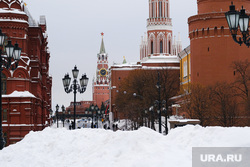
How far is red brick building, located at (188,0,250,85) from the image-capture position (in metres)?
57.3

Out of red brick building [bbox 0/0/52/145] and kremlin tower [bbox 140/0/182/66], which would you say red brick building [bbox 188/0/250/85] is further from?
kremlin tower [bbox 140/0/182/66]

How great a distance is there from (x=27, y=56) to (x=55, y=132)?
24952mm

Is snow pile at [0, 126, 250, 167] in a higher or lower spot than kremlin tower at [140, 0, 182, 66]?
lower

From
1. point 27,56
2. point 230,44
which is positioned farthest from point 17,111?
point 230,44

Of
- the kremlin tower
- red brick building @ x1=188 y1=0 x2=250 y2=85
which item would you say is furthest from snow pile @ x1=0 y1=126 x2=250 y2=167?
the kremlin tower

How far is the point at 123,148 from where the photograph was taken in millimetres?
13633

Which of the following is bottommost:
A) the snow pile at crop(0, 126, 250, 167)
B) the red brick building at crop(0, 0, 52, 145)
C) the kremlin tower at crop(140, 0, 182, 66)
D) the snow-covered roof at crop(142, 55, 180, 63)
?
the snow pile at crop(0, 126, 250, 167)

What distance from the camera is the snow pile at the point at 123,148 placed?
41.4 feet

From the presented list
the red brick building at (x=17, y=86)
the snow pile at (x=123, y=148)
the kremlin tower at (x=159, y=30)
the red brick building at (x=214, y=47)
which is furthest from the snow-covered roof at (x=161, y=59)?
the snow pile at (x=123, y=148)

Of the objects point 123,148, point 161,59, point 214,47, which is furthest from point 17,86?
point 161,59

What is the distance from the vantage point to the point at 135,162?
12.3 m

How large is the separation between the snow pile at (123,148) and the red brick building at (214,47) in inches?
1656

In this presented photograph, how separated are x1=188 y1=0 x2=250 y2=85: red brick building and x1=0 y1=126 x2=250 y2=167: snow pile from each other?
42.1 m

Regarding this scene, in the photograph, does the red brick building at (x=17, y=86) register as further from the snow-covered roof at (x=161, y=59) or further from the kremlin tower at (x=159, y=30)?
the kremlin tower at (x=159, y=30)
